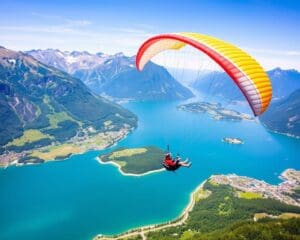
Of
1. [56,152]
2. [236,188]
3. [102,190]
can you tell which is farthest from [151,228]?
[56,152]

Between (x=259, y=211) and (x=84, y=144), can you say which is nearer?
(x=259, y=211)

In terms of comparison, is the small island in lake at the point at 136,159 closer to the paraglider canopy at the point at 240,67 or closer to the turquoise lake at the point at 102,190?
the turquoise lake at the point at 102,190

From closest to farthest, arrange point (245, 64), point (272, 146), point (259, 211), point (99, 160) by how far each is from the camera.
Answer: point (245, 64) < point (259, 211) < point (99, 160) < point (272, 146)

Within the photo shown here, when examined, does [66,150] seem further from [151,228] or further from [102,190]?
[151,228]

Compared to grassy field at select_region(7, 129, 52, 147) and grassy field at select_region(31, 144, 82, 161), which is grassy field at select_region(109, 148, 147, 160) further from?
grassy field at select_region(7, 129, 52, 147)

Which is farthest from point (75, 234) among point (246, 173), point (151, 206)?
point (246, 173)

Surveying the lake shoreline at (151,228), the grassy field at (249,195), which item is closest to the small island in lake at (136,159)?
the grassy field at (249,195)

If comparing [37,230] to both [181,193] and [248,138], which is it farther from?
[248,138]
